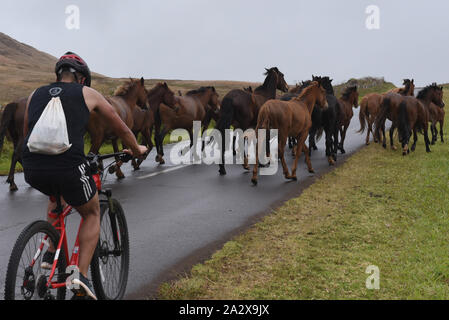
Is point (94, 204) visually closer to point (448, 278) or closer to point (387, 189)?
point (448, 278)

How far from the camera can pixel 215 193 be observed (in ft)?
31.1

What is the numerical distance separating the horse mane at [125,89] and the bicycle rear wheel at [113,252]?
25.6 feet

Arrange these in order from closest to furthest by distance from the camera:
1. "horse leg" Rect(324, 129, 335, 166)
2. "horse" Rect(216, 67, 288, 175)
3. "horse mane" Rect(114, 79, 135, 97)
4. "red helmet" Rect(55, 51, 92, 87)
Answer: "red helmet" Rect(55, 51, 92, 87) < "horse mane" Rect(114, 79, 135, 97) < "horse" Rect(216, 67, 288, 175) < "horse leg" Rect(324, 129, 335, 166)

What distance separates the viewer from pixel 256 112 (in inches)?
524

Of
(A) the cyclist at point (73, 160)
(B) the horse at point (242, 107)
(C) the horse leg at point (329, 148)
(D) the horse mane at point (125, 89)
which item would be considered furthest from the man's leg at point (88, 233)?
(C) the horse leg at point (329, 148)

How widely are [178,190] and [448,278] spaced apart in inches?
239

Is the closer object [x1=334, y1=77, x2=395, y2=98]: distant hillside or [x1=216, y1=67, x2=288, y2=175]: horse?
[x1=216, y1=67, x2=288, y2=175]: horse

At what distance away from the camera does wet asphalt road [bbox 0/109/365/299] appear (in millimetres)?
5465

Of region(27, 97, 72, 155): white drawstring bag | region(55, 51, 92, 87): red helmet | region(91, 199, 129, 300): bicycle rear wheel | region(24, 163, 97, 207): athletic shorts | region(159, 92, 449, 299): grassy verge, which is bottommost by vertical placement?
region(159, 92, 449, 299): grassy verge

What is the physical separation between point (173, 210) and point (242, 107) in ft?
18.1

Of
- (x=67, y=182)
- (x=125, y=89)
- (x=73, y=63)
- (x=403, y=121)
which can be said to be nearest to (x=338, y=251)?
(x=67, y=182)

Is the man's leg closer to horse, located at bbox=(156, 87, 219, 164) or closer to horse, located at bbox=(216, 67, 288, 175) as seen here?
horse, located at bbox=(216, 67, 288, 175)

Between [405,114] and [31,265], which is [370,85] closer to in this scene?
[405,114]

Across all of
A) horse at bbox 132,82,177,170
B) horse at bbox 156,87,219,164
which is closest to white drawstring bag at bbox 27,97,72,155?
horse at bbox 132,82,177,170
